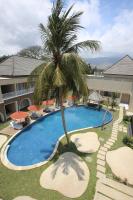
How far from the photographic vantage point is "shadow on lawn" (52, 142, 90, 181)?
478 inches

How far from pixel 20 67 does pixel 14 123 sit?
39.8 feet

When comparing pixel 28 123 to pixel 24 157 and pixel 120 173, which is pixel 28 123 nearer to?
pixel 24 157

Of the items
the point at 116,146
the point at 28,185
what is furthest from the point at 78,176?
the point at 116,146

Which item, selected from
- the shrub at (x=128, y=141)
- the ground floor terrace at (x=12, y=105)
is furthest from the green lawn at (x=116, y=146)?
the ground floor terrace at (x=12, y=105)

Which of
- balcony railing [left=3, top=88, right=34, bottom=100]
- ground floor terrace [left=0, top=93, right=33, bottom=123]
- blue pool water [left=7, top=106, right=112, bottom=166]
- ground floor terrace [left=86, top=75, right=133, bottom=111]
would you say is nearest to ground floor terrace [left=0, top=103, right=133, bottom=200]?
blue pool water [left=7, top=106, right=112, bottom=166]

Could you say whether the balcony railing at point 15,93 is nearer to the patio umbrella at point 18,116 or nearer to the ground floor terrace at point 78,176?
the patio umbrella at point 18,116

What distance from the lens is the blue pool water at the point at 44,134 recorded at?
15.2m

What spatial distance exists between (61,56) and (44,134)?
11843 millimetres

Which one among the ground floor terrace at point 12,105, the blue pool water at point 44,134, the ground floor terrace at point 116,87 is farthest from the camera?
the ground floor terrace at point 116,87

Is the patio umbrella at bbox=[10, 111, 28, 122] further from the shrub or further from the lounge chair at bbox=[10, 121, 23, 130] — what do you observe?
the shrub

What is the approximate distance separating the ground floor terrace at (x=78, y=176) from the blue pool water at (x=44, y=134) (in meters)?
1.65

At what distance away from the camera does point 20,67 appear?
2809 cm

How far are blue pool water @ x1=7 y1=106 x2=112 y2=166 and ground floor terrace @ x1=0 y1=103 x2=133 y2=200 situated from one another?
1.65m

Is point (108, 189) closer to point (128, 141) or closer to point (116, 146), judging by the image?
point (116, 146)
